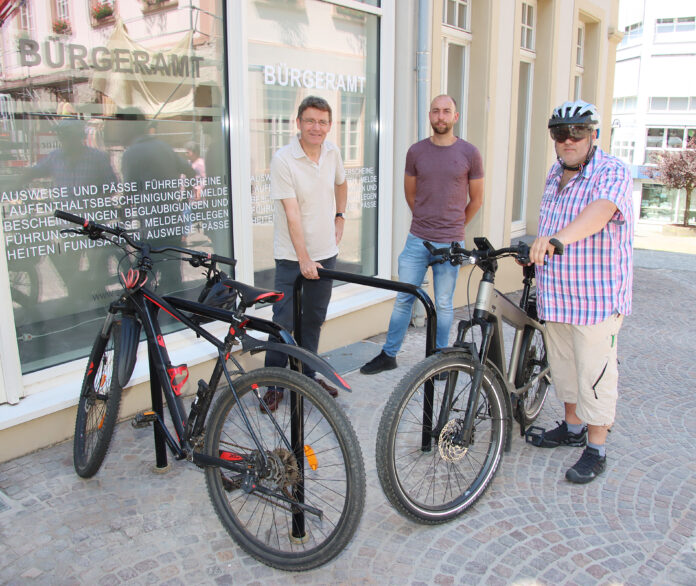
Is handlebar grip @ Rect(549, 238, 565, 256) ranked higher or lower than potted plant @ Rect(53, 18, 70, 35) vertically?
lower

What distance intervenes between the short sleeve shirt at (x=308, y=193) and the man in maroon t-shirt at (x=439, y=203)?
2.52 feet

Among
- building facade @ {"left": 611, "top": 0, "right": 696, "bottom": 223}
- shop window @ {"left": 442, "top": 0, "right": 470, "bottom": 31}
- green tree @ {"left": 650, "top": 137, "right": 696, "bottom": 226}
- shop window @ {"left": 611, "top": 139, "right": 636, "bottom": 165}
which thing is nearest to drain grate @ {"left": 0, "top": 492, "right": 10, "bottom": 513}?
shop window @ {"left": 442, "top": 0, "right": 470, "bottom": 31}

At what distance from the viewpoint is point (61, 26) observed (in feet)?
12.7

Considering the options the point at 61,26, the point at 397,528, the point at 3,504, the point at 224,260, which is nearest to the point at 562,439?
the point at 397,528

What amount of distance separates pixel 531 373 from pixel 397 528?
141cm

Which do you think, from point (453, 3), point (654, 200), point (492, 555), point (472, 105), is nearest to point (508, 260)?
point (472, 105)

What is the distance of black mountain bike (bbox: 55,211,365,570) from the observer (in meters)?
2.47

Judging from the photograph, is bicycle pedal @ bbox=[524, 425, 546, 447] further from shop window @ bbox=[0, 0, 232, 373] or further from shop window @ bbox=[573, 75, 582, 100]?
shop window @ bbox=[573, 75, 582, 100]

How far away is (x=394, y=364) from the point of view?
5.06 meters

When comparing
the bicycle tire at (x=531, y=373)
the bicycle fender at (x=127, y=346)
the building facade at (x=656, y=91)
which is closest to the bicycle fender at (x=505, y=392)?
the bicycle tire at (x=531, y=373)

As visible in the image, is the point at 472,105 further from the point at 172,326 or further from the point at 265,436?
the point at 265,436

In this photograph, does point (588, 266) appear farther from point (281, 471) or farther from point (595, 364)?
point (281, 471)

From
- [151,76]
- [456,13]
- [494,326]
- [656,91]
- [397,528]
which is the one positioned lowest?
[397,528]

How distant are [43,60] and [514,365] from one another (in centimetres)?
331
